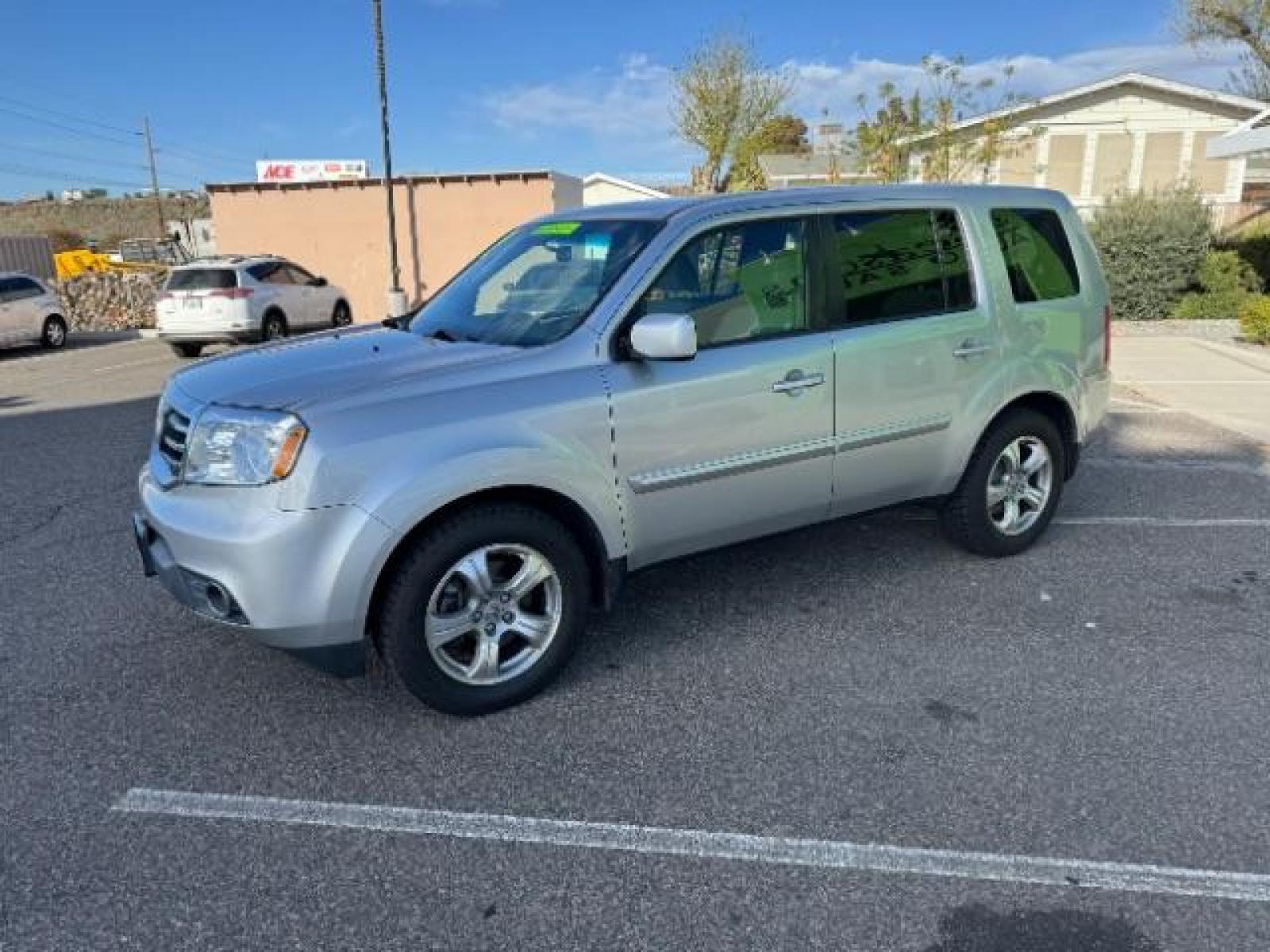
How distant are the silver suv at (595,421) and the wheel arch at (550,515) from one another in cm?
1

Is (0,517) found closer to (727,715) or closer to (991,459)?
(727,715)

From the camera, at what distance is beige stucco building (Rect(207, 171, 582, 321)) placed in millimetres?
21172

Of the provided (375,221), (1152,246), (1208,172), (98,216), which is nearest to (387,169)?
(375,221)

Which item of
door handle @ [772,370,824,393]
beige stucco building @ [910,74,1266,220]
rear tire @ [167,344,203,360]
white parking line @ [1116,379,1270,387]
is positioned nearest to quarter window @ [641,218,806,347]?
door handle @ [772,370,824,393]

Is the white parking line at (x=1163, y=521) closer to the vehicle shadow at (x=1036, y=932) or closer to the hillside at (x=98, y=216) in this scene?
the vehicle shadow at (x=1036, y=932)

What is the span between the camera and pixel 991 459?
4633 millimetres

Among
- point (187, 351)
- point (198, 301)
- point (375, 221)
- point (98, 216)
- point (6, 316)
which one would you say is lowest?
point (187, 351)

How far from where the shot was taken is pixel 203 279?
14.6 metres

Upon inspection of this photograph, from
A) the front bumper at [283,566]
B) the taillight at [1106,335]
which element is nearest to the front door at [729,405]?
the front bumper at [283,566]

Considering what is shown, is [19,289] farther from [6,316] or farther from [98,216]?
[98,216]

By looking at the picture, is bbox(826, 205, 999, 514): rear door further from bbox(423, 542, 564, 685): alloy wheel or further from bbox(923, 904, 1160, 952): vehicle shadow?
bbox(923, 904, 1160, 952): vehicle shadow

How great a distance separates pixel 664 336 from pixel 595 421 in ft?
1.32

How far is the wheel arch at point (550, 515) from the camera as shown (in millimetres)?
3150

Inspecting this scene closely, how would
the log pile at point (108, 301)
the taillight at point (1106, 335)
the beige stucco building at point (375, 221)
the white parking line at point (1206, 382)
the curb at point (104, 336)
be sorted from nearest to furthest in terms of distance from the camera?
the taillight at point (1106, 335), the white parking line at point (1206, 382), the curb at point (104, 336), the beige stucco building at point (375, 221), the log pile at point (108, 301)
